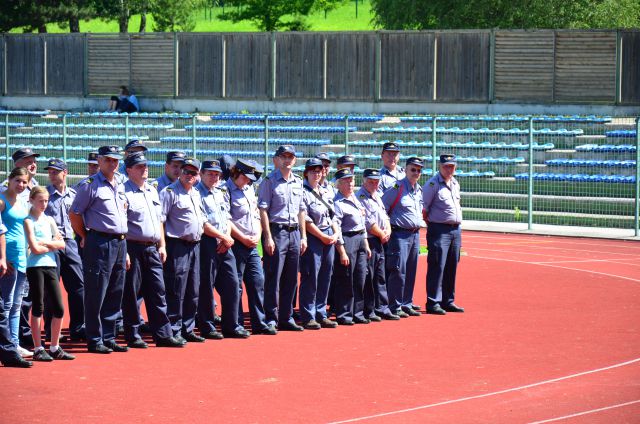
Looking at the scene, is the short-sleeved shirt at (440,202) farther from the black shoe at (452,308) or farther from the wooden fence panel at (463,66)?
the wooden fence panel at (463,66)

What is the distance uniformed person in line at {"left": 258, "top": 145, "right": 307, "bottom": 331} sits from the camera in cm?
1438

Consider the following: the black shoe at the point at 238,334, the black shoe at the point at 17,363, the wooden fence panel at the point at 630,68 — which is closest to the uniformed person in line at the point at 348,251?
the black shoe at the point at 238,334

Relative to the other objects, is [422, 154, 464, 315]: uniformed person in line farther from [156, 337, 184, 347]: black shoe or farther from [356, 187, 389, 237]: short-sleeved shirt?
[156, 337, 184, 347]: black shoe

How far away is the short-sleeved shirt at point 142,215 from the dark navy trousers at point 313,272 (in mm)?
2256

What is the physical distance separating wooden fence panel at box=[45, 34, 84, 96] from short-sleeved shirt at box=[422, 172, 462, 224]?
2711 centimetres

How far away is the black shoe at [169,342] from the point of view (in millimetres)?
13186

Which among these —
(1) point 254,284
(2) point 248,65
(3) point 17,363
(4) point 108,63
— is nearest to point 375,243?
(1) point 254,284

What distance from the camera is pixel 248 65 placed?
38656 millimetres

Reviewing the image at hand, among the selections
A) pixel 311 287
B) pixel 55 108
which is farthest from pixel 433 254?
pixel 55 108

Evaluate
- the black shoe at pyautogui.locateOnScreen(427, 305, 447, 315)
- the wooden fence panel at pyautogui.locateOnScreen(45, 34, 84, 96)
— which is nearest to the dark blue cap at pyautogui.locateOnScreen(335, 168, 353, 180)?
the black shoe at pyautogui.locateOnScreen(427, 305, 447, 315)

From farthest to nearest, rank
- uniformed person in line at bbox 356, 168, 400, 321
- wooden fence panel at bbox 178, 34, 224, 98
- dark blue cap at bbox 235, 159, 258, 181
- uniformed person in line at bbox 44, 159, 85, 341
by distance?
→ wooden fence panel at bbox 178, 34, 224, 98
uniformed person in line at bbox 356, 168, 400, 321
dark blue cap at bbox 235, 159, 258, 181
uniformed person in line at bbox 44, 159, 85, 341

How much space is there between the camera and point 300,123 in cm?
3281

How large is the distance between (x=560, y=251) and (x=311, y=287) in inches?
375

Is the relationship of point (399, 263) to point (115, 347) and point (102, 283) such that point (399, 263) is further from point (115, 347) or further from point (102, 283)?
point (102, 283)
